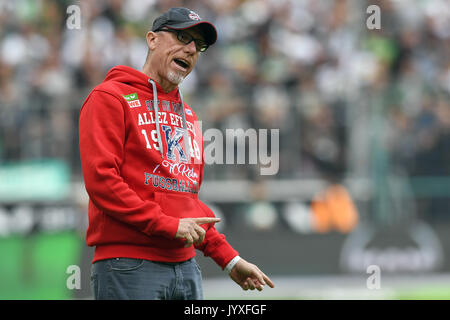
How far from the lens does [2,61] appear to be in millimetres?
12055

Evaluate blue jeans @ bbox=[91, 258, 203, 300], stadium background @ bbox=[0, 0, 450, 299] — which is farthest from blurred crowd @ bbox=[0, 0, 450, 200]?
blue jeans @ bbox=[91, 258, 203, 300]

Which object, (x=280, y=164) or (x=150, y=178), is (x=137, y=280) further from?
(x=280, y=164)

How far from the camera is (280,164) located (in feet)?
37.0

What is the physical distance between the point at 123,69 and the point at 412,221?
8.63 m

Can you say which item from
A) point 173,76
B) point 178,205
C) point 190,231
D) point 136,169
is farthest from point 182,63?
point 190,231

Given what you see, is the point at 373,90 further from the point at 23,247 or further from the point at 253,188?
→ the point at 23,247

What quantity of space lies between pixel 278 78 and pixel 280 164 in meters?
2.00

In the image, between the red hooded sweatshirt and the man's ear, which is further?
the man's ear

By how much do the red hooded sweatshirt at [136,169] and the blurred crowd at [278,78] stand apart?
23.4 feet

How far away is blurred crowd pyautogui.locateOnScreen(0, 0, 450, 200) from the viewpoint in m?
11.2

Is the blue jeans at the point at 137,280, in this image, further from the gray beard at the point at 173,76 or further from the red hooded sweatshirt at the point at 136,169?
the gray beard at the point at 173,76

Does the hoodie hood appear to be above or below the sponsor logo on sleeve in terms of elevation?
above

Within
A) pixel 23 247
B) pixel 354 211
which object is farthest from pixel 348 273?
pixel 23 247

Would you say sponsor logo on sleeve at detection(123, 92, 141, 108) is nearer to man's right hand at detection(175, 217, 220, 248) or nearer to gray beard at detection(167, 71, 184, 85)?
gray beard at detection(167, 71, 184, 85)
